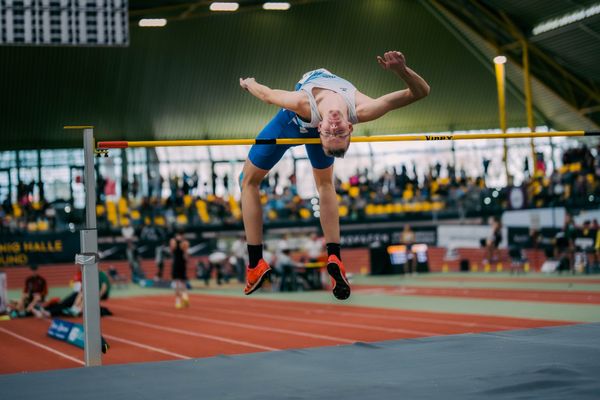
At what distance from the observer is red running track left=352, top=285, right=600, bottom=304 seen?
A: 1384 centimetres

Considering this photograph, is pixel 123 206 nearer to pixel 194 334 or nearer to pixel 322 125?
pixel 194 334

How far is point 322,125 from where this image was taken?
18.4ft

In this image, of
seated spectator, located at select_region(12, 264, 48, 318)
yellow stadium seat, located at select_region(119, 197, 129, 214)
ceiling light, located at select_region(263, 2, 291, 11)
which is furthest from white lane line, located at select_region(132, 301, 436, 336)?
yellow stadium seat, located at select_region(119, 197, 129, 214)

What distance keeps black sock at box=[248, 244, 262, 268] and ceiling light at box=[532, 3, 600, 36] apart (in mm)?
21036

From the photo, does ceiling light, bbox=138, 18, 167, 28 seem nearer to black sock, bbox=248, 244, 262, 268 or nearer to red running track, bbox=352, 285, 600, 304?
red running track, bbox=352, 285, 600, 304

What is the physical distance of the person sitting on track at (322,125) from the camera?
5.60 meters

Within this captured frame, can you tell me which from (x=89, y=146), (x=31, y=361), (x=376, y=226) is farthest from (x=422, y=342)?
(x=376, y=226)

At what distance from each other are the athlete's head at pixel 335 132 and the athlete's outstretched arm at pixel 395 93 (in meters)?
0.20

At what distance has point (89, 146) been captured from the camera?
6.99m

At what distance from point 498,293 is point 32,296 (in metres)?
8.66

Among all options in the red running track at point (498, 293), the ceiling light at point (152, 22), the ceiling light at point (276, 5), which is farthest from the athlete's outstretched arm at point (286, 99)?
the ceiling light at point (276, 5)

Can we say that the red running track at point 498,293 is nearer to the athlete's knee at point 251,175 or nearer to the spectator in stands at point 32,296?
the spectator in stands at point 32,296

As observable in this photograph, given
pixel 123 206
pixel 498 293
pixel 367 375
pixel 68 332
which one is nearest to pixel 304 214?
pixel 123 206

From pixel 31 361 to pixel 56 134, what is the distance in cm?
2532
